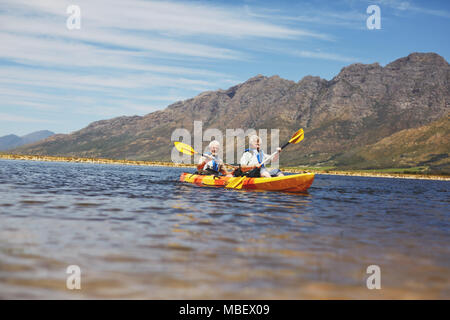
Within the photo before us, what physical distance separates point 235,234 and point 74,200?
8100 millimetres

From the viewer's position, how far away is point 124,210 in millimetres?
12328

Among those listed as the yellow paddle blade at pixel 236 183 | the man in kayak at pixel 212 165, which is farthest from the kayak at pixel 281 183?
the man in kayak at pixel 212 165

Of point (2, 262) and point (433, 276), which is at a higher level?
point (2, 262)

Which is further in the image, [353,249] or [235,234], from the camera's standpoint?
[235,234]

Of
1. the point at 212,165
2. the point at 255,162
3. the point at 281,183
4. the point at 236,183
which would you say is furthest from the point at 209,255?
the point at 212,165

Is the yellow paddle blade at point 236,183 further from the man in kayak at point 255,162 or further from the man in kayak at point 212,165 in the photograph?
the man in kayak at point 212,165

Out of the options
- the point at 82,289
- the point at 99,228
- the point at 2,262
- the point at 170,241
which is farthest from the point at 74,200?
the point at 82,289

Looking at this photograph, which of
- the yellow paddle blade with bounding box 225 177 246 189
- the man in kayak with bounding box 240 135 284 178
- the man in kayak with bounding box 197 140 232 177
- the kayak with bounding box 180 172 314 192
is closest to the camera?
the kayak with bounding box 180 172 314 192

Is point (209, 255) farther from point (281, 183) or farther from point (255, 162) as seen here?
point (255, 162)

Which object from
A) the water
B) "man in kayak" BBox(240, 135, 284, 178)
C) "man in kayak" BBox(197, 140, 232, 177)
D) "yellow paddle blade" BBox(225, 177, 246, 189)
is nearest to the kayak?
"yellow paddle blade" BBox(225, 177, 246, 189)

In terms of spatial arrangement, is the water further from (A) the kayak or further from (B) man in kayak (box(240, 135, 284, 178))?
(B) man in kayak (box(240, 135, 284, 178))

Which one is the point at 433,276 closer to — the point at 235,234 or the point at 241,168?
the point at 235,234

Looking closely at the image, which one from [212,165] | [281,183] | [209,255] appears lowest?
[209,255]
